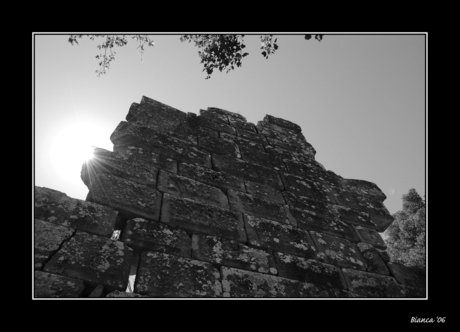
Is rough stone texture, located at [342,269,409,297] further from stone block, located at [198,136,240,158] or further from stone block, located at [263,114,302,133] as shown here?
stone block, located at [263,114,302,133]

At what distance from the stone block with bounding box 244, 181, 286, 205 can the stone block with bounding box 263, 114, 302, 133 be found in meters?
1.93

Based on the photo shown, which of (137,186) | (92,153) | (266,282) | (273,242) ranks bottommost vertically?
(266,282)

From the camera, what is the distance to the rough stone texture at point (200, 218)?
2.97m

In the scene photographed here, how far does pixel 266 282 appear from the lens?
2742 mm

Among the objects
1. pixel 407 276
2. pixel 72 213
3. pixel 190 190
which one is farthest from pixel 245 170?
pixel 407 276

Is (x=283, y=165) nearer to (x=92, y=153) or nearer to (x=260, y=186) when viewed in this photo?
(x=260, y=186)

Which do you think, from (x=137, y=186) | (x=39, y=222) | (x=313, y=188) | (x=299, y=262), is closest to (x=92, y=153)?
(x=137, y=186)

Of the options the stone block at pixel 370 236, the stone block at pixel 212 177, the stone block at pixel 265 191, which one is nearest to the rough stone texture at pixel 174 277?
the stone block at pixel 212 177

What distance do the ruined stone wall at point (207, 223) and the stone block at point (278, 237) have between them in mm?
14

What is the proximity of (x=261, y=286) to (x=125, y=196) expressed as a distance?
5.08ft

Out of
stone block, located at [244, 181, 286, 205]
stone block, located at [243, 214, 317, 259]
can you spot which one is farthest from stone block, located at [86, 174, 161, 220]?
stone block, located at [244, 181, 286, 205]

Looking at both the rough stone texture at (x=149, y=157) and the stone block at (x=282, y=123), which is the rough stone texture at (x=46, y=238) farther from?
the stone block at (x=282, y=123)

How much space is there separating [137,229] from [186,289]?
0.70m

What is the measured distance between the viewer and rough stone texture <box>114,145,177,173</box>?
11.3 ft
